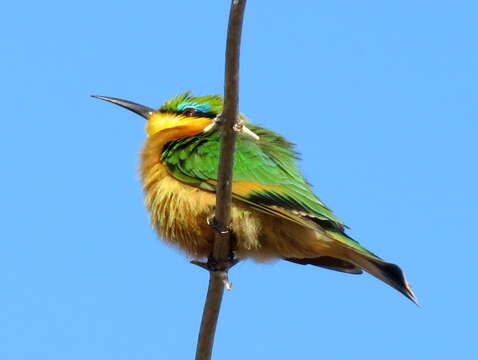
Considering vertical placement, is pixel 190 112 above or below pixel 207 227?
above

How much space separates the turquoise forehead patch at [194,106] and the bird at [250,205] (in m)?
0.08

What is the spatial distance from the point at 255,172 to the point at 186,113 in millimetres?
683

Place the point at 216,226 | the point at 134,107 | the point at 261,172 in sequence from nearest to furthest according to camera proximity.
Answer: the point at 216,226 < the point at 261,172 < the point at 134,107

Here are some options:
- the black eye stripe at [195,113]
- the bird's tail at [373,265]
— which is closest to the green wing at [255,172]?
the bird's tail at [373,265]

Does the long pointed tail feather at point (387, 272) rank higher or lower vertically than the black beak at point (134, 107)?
lower

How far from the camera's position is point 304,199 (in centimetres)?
384

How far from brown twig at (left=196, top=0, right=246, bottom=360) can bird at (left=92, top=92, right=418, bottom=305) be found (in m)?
0.21

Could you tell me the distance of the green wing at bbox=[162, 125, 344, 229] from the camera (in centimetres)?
375

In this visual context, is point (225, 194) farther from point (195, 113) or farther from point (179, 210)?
point (195, 113)

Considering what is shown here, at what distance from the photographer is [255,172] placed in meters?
3.95

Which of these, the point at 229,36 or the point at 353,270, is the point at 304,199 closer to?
the point at 353,270

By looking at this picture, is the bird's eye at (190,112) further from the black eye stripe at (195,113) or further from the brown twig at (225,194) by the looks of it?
the brown twig at (225,194)

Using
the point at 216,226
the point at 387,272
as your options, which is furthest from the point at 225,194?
the point at 387,272

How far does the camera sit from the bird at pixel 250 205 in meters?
3.66
